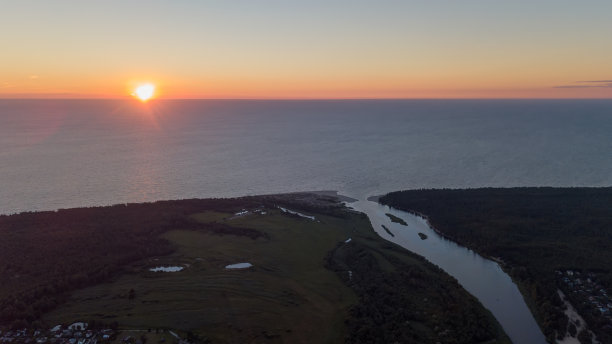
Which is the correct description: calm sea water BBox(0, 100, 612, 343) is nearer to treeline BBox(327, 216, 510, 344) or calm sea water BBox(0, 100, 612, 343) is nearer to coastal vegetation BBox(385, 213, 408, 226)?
coastal vegetation BBox(385, 213, 408, 226)

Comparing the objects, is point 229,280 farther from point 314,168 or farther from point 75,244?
point 314,168

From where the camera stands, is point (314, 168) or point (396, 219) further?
point (314, 168)

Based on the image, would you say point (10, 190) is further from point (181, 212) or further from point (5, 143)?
point (5, 143)

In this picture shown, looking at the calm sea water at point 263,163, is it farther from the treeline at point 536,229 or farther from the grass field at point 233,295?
the grass field at point 233,295

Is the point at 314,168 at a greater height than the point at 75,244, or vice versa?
the point at 75,244

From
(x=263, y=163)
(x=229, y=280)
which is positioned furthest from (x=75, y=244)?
(x=263, y=163)

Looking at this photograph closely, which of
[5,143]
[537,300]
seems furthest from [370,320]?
[5,143]
